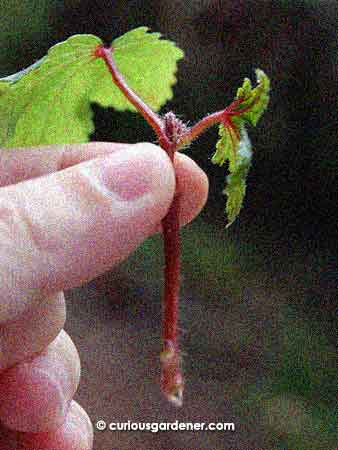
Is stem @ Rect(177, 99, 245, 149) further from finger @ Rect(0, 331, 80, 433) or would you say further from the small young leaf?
finger @ Rect(0, 331, 80, 433)

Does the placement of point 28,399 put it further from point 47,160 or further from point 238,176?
point 238,176

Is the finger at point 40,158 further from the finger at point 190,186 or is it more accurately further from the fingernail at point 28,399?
the fingernail at point 28,399

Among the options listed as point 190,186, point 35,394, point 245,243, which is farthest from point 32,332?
point 245,243

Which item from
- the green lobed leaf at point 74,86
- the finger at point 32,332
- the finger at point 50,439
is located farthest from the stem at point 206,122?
the finger at point 50,439

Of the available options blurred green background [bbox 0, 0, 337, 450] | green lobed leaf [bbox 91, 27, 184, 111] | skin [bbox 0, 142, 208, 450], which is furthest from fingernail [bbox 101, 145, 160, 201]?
blurred green background [bbox 0, 0, 337, 450]

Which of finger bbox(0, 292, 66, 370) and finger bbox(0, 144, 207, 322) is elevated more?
finger bbox(0, 144, 207, 322)

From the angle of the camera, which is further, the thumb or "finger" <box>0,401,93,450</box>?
"finger" <box>0,401,93,450</box>

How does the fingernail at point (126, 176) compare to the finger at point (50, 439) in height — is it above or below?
above
